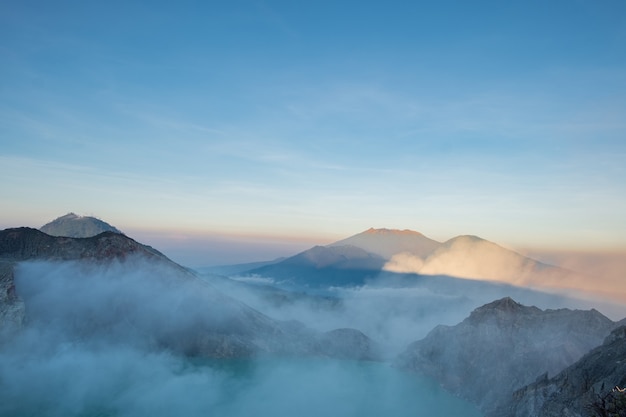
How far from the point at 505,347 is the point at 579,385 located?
180 feet

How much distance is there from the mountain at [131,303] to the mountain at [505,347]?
4682 cm

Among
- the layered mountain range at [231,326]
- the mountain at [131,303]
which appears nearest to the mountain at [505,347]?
the layered mountain range at [231,326]

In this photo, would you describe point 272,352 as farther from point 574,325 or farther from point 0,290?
point 574,325

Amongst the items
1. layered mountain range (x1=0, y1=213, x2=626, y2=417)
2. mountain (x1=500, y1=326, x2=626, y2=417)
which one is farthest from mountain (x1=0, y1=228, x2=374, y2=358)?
mountain (x1=500, y1=326, x2=626, y2=417)

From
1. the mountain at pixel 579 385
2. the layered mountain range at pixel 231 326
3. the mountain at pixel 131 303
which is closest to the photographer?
the mountain at pixel 579 385

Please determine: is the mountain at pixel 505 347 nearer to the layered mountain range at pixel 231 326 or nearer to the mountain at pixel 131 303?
the layered mountain range at pixel 231 326

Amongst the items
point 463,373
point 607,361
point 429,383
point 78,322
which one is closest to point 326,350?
point 429,383

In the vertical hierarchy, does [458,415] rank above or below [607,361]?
below

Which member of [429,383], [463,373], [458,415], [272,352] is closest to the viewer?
[458,415]

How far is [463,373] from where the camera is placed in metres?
122

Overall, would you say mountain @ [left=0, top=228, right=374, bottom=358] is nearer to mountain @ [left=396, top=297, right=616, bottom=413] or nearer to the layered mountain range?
the layered mountain range

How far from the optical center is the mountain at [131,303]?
135500 mm

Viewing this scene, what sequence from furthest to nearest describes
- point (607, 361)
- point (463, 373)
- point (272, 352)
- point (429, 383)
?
point (272, 352), point (429, 383), point (463, 373), point (607, 361)

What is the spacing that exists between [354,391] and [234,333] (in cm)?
5093
